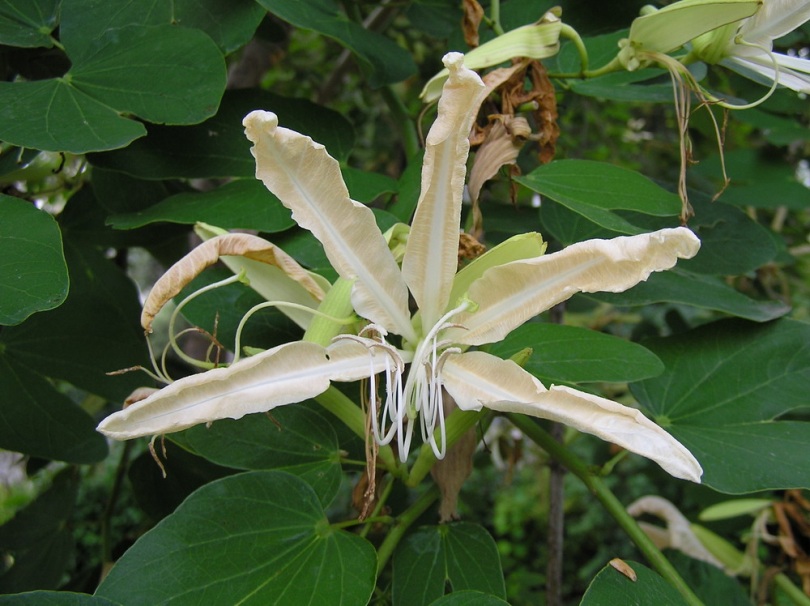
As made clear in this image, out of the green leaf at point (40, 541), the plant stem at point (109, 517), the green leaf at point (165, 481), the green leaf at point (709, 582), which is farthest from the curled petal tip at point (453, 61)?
the green leaf at point (40, 541)

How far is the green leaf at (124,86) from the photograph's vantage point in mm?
899

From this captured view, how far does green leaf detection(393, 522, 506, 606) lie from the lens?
87cm

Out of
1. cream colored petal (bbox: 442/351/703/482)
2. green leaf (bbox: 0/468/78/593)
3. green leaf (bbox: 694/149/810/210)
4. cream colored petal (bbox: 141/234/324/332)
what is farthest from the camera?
green leaf (bbox: 694/149/810/210)

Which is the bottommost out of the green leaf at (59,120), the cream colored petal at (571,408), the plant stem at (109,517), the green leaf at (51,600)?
the plant stem at (109,517)

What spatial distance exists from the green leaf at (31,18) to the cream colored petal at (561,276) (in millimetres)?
755

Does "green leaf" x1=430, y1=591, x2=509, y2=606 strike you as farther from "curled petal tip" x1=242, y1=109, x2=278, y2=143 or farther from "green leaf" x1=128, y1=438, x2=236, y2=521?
"green leaf" x1=128, y1=438, x2=236, y2=521

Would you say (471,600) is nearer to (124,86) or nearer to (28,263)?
(28,263)

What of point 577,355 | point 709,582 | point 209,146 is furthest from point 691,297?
point 209,146

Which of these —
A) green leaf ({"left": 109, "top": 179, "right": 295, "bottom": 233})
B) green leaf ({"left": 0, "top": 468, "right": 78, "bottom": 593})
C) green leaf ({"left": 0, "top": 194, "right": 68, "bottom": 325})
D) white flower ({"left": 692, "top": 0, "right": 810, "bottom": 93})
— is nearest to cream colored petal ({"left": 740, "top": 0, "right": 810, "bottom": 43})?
white flower ({"left": 692, "top": 0, "right": 810, "bottom": 93})

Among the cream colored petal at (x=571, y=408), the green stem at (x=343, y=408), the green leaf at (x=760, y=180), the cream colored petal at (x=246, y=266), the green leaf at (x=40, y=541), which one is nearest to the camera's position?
the cream colored petal at (x=571, y=408)

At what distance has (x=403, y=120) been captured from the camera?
129 centimetres

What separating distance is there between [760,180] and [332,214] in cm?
145

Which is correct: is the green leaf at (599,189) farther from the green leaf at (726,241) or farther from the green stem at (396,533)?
the green stem at (396,533)

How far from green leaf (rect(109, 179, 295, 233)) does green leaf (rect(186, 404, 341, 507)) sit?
0.80ft
